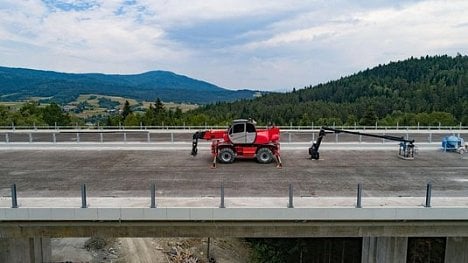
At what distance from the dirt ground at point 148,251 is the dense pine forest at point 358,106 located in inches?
1378

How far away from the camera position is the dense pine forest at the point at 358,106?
68.6 m

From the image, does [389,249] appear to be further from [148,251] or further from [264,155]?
[148,251]

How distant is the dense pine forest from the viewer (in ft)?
225

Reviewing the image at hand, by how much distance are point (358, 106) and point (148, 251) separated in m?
96.2

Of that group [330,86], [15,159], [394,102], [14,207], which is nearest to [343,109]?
[394,102]

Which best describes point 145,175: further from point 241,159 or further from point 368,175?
point 368,175

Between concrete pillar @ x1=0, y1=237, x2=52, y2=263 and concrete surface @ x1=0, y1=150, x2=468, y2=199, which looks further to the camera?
concrete surface @ x1=0, y1=150, x2=468, y2=199

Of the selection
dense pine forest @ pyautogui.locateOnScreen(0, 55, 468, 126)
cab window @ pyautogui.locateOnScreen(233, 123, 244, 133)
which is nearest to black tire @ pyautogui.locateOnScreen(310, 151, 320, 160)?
cab window @ pyautogui.locateOnScreen(233, 123, 244, 133)

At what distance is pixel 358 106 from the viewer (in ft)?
359

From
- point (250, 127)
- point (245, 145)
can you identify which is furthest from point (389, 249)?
point (250, 127)

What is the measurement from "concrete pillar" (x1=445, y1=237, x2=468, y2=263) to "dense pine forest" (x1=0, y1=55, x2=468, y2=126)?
4779cm

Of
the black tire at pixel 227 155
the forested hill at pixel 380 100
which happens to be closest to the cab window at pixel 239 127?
the black tire at pixel 227 155

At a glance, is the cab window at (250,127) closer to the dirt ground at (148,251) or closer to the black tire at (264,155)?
the black tire at (264,155)

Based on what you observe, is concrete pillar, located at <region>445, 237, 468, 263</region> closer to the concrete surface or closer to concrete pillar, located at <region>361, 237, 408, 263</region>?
the concrete surface
